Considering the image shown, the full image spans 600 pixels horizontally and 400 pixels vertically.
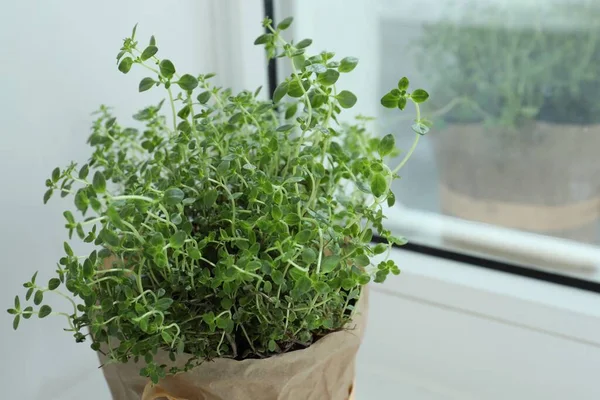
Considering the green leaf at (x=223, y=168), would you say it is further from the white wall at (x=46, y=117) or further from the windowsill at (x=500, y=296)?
the windowsill at (x=500, y=296)

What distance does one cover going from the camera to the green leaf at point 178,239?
0.57 metres

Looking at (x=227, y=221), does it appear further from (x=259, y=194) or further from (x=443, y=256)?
(x=443, y=256)

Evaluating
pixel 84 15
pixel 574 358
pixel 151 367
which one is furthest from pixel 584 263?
pixel 84 15

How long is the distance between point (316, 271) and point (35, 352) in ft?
1.52

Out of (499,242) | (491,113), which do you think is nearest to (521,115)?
(491,113)

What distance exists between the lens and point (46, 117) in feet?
2.70

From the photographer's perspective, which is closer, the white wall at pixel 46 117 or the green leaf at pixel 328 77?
the green leaf at pixel 328 77

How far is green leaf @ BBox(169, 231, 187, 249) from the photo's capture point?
1.85 feet

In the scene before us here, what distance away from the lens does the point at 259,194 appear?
652mm

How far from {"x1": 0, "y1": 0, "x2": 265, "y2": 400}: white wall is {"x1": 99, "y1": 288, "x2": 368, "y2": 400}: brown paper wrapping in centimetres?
21

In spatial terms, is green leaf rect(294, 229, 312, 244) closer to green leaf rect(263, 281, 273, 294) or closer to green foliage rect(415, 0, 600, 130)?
green leaf rect(263, 281, 273, 294)

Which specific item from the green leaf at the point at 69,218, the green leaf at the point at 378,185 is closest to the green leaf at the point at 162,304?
A: the green leaf at the point at 69,218

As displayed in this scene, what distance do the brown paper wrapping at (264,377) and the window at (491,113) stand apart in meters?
0.44

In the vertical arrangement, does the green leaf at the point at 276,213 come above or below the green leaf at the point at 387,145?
below
